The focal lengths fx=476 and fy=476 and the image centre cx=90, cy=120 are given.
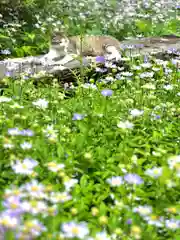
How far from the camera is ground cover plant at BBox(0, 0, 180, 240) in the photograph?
1.52 meters

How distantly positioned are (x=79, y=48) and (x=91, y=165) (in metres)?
2.50

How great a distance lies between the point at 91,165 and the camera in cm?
238

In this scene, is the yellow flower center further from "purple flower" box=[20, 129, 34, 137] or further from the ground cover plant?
"purple flower" box=[20, 129, 34, 137]

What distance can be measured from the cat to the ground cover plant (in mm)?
460

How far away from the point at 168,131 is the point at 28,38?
3.07 meters

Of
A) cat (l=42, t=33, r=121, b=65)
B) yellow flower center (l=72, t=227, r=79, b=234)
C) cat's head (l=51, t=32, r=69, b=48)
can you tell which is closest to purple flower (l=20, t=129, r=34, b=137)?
yellow flower center (l=72, t=227, r=79, b=234)

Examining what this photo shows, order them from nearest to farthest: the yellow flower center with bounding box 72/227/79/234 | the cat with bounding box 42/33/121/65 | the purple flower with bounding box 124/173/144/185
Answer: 1. the yellow flower center with bounding box 72/227/79/234
2. the purple flower with bounding box 124/173/144/185
3. the cat with bounding box 42/33/121/65

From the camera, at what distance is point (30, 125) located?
237 cm

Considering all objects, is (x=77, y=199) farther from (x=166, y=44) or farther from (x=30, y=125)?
(x=166, y=44)

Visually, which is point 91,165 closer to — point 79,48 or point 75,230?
point 75,230

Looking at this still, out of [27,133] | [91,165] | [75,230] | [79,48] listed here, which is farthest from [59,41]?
[75,230]

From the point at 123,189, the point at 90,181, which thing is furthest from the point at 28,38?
the point at 123,189

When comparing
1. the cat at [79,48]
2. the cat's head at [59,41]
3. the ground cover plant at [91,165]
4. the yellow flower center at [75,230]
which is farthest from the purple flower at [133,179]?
the cat's head at [59,41]

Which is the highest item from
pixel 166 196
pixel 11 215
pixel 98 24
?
pixel 11 215
